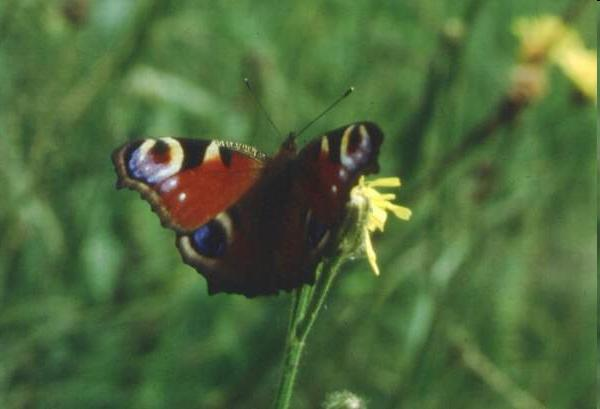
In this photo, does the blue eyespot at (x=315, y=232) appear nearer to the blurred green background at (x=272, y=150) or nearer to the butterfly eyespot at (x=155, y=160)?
the butterfly eyespot at (x=155, y=160)

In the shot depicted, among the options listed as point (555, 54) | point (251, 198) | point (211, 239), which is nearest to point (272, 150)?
point (555, 54)

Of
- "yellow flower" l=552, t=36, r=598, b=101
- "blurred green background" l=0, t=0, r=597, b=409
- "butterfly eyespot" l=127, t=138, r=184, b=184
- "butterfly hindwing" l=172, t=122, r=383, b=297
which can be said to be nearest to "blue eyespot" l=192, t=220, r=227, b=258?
"butterfly hindwing" l=172, t=122, r=383, b=297

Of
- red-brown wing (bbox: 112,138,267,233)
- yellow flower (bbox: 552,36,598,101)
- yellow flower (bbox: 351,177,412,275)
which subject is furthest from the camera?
yellow flower (bbox: 552,36,598,101)

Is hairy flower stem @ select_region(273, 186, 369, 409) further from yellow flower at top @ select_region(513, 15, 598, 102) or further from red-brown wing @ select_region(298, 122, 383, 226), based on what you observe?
yellow flower at top @ select_region(513, 15, 598, 102)

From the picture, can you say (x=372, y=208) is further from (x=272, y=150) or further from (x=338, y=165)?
(x=272, y=150)

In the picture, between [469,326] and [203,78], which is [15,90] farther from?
[469,326]

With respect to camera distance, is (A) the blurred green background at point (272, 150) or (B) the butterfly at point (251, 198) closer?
(B) the butterfly at point (251, 198)

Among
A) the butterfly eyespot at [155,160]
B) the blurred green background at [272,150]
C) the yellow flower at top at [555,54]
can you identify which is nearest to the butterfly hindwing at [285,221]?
the butterfly eyespot at [155,160]
